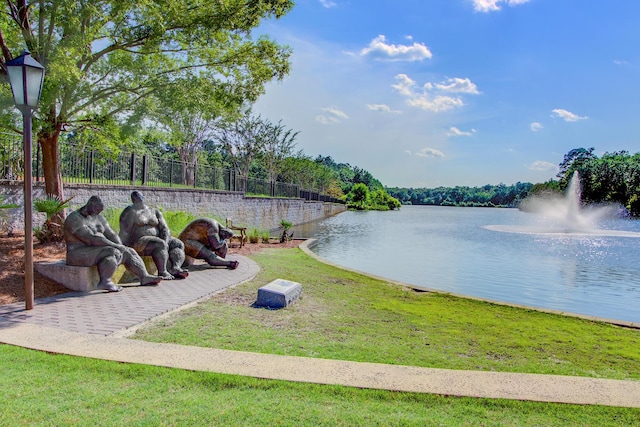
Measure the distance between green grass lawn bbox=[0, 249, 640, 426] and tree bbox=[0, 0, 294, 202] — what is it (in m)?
5.97

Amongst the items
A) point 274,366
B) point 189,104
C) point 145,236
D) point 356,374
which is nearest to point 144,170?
point 189,104

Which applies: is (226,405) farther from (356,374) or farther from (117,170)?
(117,170)

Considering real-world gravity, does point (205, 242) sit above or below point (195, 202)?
below

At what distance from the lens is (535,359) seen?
5.44m

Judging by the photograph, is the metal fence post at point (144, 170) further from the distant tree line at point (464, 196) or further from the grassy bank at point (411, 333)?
the distant tree line at point (464, 196)

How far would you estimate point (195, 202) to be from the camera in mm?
21344

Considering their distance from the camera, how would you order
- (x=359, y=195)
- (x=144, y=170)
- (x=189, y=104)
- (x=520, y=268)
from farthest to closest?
(x=359, y=195) < (x=144, y=170) < (x=520, y=268) < (x=189, y=104)

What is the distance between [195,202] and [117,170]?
4.88 meters

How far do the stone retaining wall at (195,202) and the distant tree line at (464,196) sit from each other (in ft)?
433

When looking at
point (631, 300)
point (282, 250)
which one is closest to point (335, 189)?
point (282, 250)

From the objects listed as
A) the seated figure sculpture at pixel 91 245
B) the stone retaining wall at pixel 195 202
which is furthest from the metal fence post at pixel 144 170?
the seated figure sculpture at pixel 91 245

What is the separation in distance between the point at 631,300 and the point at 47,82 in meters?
14.1

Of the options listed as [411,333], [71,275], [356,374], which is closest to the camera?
[356,374]

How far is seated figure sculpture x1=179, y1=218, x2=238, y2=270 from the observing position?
36.1ft
